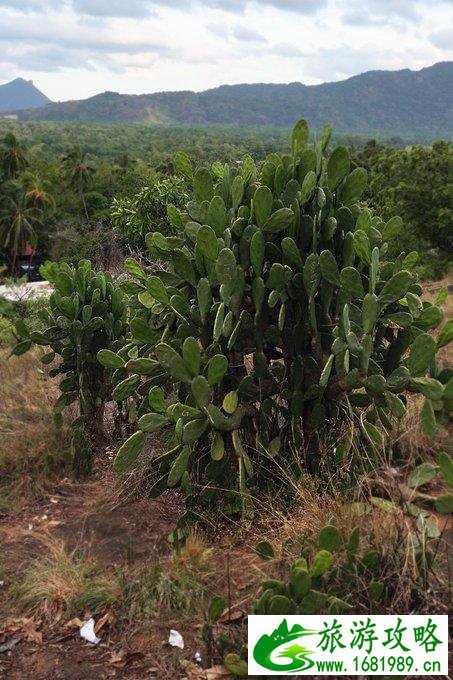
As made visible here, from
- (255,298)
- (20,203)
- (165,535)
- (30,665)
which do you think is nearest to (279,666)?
(30,665)

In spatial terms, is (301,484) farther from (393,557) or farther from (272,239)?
(272,239)

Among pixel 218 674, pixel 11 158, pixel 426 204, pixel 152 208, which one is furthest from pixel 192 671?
pixel 11 158

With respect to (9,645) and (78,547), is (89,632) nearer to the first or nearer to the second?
(9,645)

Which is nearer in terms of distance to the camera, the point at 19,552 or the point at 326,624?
the point at 326,624

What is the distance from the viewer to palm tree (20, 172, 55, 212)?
43.4 meters

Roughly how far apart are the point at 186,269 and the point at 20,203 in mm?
40696

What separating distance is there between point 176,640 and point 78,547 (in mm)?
1182

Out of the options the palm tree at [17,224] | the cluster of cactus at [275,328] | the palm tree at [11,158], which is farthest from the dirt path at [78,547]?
the palm tree at [11,158]

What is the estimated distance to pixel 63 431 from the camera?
17.5 ft

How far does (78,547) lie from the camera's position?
389cm

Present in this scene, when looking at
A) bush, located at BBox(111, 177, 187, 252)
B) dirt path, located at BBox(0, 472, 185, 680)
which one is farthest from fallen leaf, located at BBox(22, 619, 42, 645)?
bush, located at BBox(111, 177, 187, 252)

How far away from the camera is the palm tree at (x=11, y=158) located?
48.2 m

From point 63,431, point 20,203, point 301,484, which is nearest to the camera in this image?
point 301,484

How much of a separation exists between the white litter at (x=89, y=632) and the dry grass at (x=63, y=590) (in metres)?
0.08
